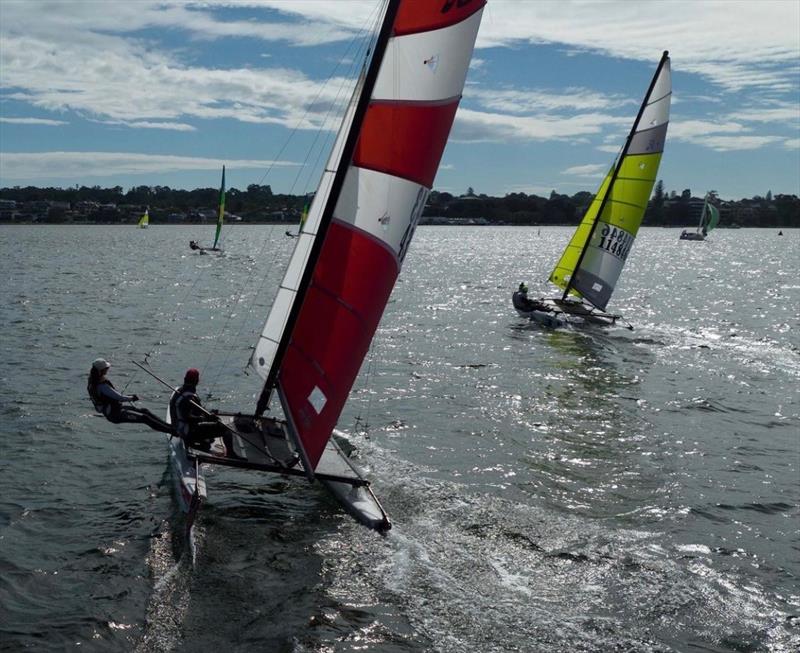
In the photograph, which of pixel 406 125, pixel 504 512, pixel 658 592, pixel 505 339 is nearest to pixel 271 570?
pixel 504 512

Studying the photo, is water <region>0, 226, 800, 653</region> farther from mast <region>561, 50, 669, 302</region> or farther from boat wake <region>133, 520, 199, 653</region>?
mast <region>561, 50, 669, 302</region>

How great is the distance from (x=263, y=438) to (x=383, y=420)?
490 centimetres

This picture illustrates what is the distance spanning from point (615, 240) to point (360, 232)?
22.1m

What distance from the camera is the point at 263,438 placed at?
12.5 m

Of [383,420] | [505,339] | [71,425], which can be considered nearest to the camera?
[71,425]

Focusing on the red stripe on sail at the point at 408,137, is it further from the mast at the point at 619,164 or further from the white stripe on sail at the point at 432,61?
the mast at the point at 619,164

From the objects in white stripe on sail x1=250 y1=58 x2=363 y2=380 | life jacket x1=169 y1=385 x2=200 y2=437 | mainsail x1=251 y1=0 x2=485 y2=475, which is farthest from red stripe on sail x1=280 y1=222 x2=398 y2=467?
life jacket x1=169 y1=385 x2=200 y2=437

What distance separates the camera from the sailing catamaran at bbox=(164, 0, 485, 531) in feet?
33.1

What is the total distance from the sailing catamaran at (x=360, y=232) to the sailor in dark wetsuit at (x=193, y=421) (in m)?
0.22

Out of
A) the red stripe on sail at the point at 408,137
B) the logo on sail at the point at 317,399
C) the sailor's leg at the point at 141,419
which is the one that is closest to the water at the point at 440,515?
the sailor's leg at the point at 141,419

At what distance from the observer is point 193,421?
11656mm

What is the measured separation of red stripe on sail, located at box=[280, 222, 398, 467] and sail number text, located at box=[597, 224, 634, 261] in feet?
70.7

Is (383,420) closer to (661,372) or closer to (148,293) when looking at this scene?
(661,372)

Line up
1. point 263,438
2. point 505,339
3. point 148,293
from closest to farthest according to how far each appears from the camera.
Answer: point 263,438 → point 505,339 → point 148,293
